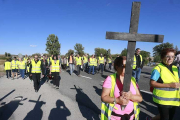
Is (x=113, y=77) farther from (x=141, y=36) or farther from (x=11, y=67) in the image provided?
(x=11, y=67)

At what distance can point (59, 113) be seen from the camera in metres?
3.29

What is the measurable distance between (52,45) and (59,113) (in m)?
69.0

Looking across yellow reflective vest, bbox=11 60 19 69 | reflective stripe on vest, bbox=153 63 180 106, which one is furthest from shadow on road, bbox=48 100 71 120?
yellow reflective vest, bbox=11 60 19 69

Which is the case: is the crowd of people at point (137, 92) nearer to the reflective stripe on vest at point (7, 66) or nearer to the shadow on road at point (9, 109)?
the shadow on road at point (9, 109)

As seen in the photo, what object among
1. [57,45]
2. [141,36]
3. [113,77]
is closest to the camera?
[141,36]

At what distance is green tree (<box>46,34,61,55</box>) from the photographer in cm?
6744

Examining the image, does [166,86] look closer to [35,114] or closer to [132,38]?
[132,38]

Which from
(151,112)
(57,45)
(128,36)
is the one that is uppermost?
(57,45)

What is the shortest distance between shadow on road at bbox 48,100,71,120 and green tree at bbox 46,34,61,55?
67128 mm

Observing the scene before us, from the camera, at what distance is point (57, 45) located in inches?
2717

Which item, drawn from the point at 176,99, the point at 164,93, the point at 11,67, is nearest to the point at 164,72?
the point at 164,93

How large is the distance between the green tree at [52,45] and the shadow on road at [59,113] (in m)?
67.1

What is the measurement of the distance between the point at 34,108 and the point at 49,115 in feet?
2.42

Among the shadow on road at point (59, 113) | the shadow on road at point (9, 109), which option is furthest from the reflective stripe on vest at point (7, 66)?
the shadow on road at point (59, 113)
